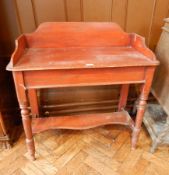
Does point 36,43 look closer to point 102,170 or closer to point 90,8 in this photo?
point 90,8

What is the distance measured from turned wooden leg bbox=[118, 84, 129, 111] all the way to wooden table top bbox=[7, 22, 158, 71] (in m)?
0.36

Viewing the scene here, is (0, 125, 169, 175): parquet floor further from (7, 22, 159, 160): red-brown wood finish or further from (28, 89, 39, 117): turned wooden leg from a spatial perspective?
(28, 89, 39, 117): turned wooden leg

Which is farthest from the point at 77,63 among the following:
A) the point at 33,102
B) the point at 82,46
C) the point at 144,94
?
the point at 33,102

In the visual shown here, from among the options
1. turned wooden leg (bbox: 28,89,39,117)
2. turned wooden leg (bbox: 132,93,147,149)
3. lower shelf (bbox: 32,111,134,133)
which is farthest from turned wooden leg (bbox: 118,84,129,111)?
turned wooden leg (bbox: 28,89,39,117)

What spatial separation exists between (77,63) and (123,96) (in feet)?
2.33

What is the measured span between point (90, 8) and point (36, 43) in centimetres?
47

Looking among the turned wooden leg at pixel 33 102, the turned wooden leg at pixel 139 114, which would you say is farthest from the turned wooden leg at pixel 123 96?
the turned wooden leg at pixel 33 102

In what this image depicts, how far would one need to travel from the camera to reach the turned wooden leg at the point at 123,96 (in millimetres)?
1419

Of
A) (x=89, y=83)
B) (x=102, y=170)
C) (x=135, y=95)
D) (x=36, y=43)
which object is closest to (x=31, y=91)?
(x=36, y=43)

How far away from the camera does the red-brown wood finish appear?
906mm

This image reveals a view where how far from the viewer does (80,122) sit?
1.30 metres

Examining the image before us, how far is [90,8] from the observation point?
1246mm

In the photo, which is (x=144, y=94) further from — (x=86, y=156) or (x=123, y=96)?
(x=86, y=156)

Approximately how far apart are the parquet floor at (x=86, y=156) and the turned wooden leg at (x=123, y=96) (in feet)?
0.73
